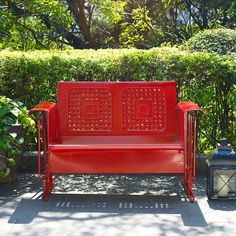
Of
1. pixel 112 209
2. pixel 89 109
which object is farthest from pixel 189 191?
pixel 89 109

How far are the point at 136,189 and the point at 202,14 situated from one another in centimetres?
963

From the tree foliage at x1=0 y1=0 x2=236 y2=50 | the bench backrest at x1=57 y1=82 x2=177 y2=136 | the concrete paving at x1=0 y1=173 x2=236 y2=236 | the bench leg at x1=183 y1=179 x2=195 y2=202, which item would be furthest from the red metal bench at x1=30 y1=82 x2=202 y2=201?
the tree foliage at x1=0 y1=0 x2=236 y2=50

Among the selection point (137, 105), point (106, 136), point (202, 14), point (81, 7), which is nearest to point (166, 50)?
point (137, 105)

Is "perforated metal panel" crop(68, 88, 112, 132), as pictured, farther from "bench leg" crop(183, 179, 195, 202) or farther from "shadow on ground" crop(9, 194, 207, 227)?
"bench leg" crop(183, 179, 195, 202)

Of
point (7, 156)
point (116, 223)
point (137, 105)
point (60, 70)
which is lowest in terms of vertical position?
point (116, 223)

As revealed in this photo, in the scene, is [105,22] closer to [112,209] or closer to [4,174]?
[4,174]

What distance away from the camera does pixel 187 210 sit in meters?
5.20

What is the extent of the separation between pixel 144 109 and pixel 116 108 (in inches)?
12.2

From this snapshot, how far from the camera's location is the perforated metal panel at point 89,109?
240 inches

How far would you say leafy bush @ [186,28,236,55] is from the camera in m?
6.94

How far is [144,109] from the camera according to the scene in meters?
6.13

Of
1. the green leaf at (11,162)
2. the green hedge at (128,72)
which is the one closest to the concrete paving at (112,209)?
the green leaf at (11,162)

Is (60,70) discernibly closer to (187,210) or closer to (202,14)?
(187,210)

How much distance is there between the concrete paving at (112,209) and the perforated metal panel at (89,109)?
0.65m
